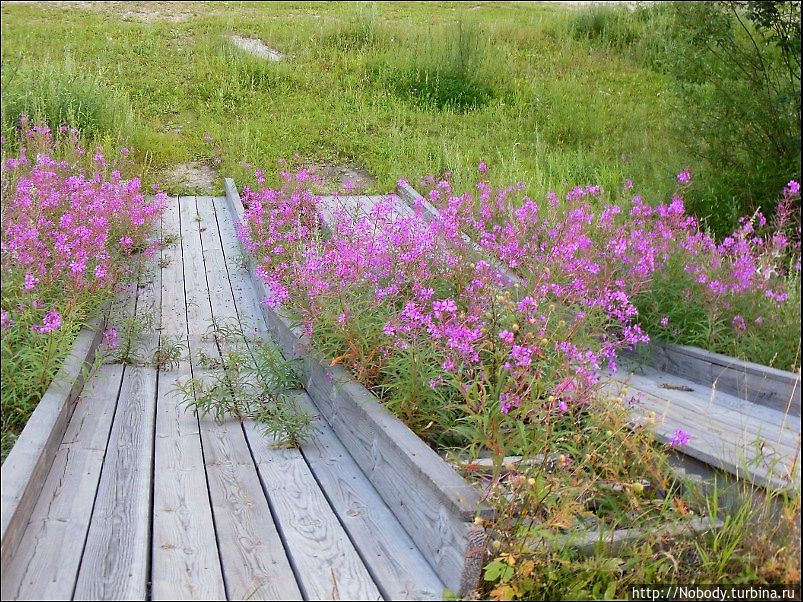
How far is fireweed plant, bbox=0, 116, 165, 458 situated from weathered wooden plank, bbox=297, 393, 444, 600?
123 cm

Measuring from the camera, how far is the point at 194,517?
3.06 m

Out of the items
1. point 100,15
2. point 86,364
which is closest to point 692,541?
point 86,364

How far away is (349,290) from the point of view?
4.00 meters

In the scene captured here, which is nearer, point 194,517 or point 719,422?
point 194,517

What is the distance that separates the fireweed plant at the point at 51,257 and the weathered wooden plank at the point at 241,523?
2.54 ft

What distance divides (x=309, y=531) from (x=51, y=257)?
280 centimetres

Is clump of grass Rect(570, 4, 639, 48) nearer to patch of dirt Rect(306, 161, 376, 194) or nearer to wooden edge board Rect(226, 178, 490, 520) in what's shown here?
patch of dirt Rect(306, 161, 376, 194)

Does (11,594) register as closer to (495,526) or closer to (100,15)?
(495,526)

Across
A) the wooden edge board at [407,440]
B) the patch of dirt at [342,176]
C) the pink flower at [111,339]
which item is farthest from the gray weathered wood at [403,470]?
the patch of dirt at [342,176]

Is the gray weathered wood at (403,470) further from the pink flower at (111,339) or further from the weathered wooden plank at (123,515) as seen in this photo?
the pink flower at (111,339)

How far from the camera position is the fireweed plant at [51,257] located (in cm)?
367

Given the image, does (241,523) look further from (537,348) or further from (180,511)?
(537,348)

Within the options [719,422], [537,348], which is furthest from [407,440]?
[719,422]

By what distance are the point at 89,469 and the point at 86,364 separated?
1202 mm
